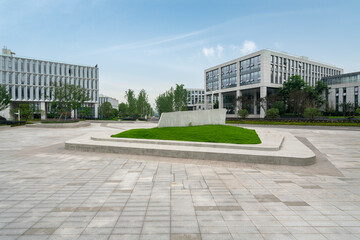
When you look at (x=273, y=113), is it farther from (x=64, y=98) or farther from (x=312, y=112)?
(x=64, y=98)

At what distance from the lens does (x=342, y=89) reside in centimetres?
5041

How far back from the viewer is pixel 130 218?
11.5 ft

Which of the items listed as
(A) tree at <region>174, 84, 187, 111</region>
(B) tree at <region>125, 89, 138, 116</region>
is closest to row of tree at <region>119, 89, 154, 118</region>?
(B) tree at <region>125, 89, 138, 116</region>

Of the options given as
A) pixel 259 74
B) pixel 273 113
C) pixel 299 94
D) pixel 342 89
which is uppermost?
pixel 259 74

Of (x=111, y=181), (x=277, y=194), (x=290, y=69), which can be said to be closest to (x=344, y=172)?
(x=277, y=194)

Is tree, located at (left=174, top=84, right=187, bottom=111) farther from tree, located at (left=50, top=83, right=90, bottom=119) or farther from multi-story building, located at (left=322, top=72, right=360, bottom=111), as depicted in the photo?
multi-story building, located at (left=322, top=72, right=360, bottom=111)

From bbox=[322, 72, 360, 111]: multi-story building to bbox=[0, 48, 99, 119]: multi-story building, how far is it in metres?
64.1

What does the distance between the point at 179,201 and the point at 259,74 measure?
154 feet

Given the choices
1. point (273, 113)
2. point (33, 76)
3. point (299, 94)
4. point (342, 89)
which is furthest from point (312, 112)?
point (33, 76)

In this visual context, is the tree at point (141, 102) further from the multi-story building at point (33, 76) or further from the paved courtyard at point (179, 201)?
the paved courtyard at point (179, 201)

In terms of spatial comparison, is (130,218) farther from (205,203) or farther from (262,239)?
(262,239)

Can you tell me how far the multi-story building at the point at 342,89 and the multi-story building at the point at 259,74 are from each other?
4069mm

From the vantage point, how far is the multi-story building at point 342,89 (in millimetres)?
48438

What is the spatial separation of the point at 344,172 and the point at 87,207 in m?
7.35
